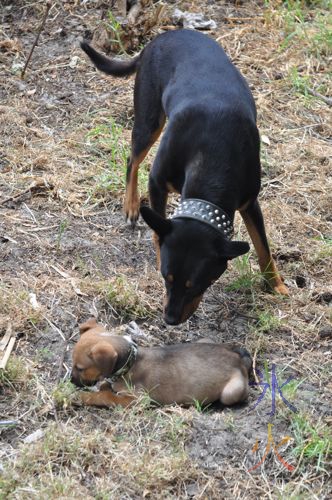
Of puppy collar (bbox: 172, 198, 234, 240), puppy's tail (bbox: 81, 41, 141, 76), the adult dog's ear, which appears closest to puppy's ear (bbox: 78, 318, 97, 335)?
the adult dog's ear

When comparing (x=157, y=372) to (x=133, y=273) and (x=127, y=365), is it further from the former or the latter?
(x=133, y=273)

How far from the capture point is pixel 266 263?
18.7 feet

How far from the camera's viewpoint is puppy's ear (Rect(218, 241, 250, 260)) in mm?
4770

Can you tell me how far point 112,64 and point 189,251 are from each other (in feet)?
8.02

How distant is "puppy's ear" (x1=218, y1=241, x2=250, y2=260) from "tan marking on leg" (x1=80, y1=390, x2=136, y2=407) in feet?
3.00

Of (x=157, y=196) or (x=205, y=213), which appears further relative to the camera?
(x=157, y=196)

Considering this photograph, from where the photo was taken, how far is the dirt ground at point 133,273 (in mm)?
4172

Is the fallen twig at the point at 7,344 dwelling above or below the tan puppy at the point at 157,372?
below

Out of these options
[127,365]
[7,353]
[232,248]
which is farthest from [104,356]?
[232,248]

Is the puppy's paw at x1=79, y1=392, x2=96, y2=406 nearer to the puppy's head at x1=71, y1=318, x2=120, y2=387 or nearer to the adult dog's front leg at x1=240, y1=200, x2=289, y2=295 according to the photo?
the puppy's head at x1=71, y1=318, x2=120, y2=387

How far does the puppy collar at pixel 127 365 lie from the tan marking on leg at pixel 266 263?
128cm

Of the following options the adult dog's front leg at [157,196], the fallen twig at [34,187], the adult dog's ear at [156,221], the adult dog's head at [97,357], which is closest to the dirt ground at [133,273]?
the fallen twig at [34,187]

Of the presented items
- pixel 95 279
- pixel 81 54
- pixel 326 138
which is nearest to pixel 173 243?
pixel 95 279

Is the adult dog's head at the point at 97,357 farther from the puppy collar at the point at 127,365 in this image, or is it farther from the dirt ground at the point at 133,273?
the dirt ground at the point at 133,273
